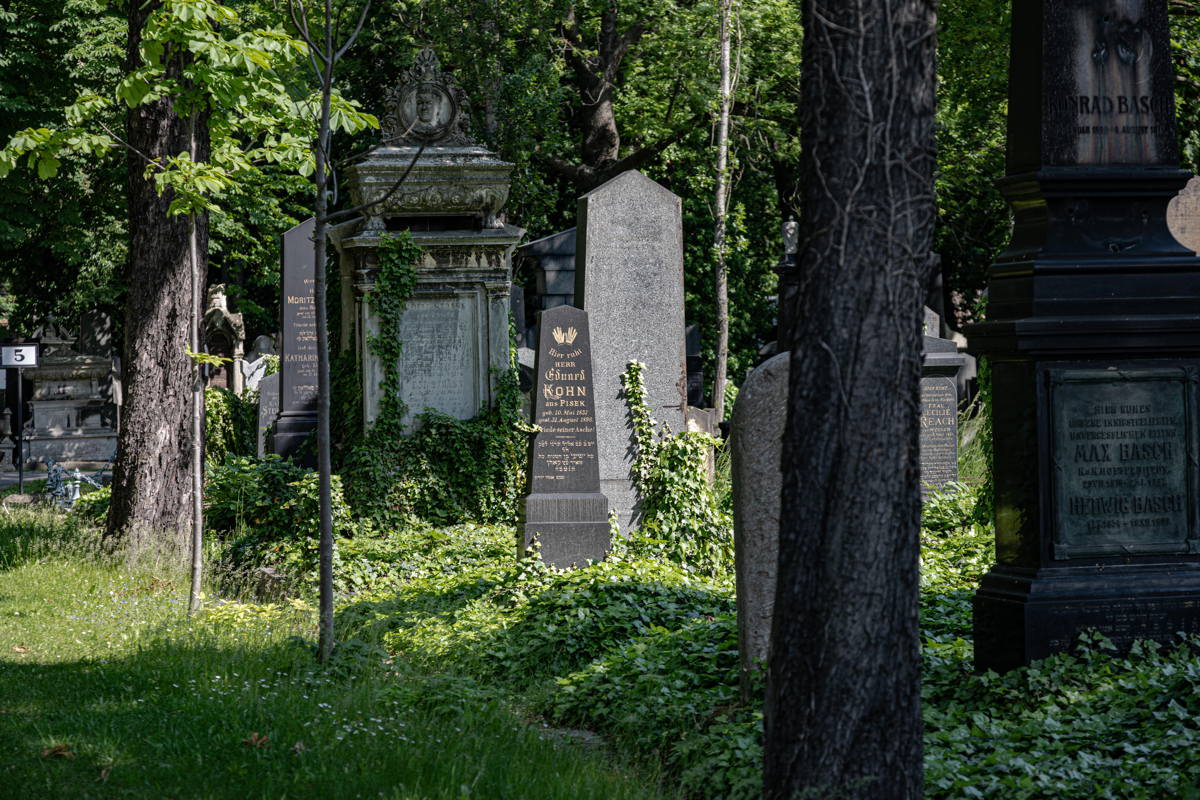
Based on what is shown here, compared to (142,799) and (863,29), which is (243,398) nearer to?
(142,799)

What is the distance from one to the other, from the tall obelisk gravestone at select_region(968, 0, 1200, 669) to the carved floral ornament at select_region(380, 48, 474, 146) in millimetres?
8024

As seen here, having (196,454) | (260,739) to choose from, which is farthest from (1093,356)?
(196,454)

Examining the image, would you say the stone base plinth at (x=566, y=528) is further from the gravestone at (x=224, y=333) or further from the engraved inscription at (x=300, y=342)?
the gravestone at (x=224, y=333)

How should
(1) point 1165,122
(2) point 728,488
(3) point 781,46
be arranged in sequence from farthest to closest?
(3) point 781,46 < (2) point 728,488 < (1) point 1165,122

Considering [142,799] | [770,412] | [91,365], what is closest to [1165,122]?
[770,412]

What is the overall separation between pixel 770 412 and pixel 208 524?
25.2 feet

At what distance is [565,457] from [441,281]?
332 centimetres

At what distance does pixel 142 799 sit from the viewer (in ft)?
15.8

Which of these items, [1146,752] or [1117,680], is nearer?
[1146,752]

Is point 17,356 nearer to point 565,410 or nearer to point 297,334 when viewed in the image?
point 297,334

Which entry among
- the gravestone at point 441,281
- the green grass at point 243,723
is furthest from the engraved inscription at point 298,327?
the green grass at point 243,723

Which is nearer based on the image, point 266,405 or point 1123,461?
point 1123,461

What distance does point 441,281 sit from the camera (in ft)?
43.2

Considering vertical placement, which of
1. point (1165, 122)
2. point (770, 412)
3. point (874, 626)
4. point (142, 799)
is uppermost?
point (1165, 122)
